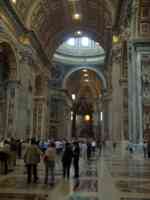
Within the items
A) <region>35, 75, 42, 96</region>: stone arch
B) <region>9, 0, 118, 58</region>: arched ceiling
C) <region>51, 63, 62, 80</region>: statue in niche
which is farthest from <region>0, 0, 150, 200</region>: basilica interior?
<region>51, 63, 62, 80</region>: statue in niche

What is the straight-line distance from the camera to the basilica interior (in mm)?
6539

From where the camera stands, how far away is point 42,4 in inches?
895

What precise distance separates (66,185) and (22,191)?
147 centimetres

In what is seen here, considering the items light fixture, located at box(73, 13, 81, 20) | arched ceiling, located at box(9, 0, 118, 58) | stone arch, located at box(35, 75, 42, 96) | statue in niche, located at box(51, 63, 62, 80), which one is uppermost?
light fixture, located at box(73, 13, 81, 20)

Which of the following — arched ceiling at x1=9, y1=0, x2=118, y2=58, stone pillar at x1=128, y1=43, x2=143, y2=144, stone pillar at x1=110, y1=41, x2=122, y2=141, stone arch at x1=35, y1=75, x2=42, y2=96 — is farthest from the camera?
stone arch at x1=35, y1=75, x2=42, y2=96

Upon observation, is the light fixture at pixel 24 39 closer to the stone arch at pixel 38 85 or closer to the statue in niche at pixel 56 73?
the stone arch at pixel 38 85

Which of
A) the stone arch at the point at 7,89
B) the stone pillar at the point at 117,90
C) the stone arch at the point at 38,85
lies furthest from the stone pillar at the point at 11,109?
the stone arch at the point at 38,85

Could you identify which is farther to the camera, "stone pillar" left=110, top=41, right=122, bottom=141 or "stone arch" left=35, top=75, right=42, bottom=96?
"stone arch" left=35, top=75, right=42, bottom=96

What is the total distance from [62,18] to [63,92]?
582 inches

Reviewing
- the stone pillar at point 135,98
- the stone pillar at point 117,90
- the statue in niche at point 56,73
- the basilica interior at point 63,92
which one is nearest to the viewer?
the basilica interior at point 63,92

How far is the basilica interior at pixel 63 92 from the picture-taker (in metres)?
6.54

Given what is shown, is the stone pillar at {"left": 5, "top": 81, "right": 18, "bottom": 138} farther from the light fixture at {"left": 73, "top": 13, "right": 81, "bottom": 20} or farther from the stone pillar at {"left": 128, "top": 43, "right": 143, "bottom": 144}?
the light fixture at {"left": 73, "top": 13, "right": 81, "bottom": 20}

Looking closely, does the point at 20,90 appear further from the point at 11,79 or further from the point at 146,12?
the point at 146,12

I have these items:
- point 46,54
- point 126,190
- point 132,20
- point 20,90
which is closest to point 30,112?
point 20,90
